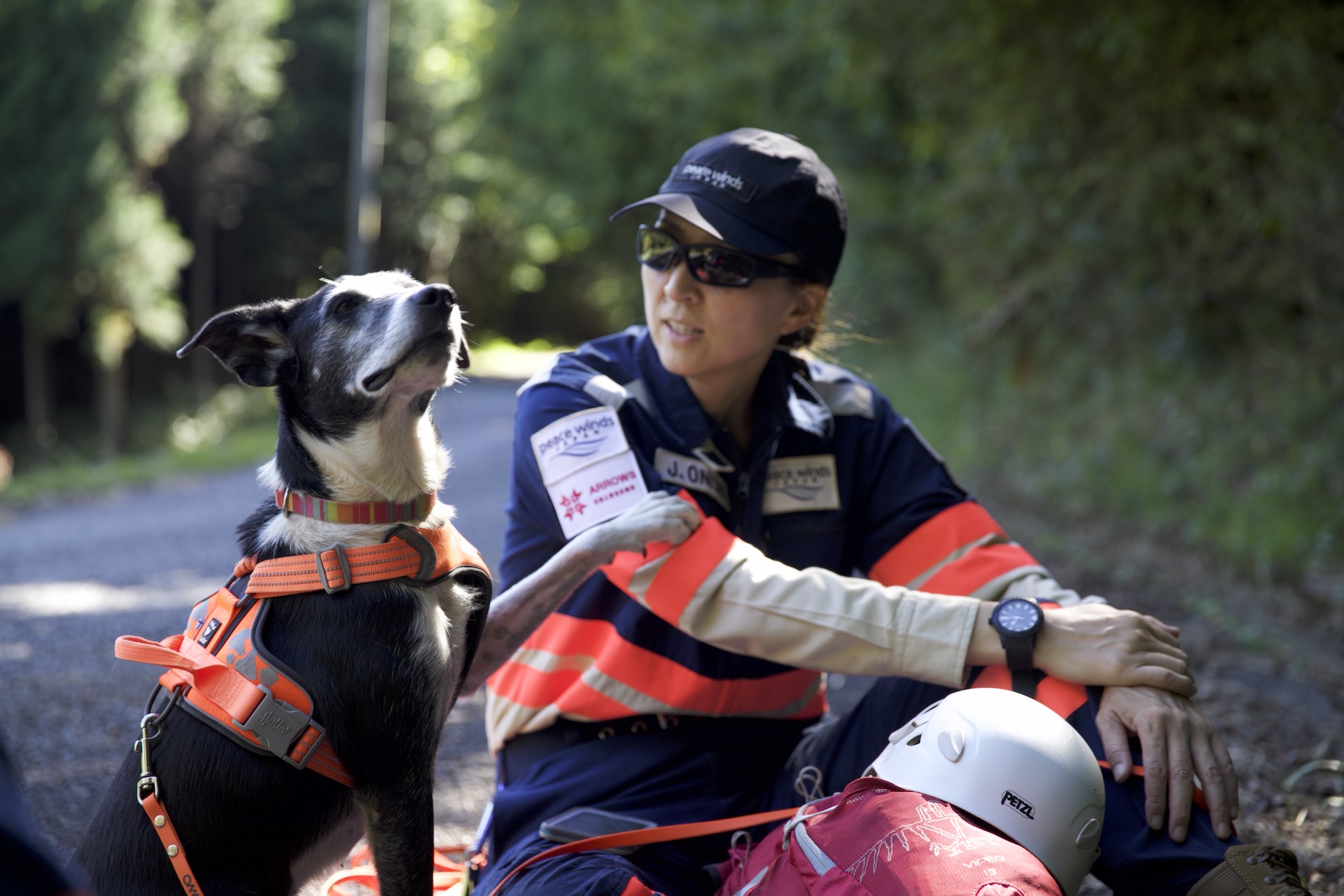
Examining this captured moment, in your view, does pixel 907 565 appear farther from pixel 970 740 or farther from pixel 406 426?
pixel 406 426

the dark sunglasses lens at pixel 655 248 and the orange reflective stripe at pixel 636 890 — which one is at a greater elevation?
the dark sunglasses lens at pixel 655 248

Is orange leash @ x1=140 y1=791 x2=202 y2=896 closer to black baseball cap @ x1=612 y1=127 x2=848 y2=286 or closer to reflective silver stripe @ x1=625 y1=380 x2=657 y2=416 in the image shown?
reflective silver stripe @ x1=625 y1=380 x2=657 y2=416

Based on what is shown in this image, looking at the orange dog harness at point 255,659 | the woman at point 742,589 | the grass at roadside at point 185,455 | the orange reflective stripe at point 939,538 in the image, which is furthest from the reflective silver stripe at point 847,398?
the grass at roadside at point 185,455

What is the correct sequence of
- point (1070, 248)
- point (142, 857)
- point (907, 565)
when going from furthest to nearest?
1. point (1070, 248)
2. point (907, 565)
3. point (142, 857)

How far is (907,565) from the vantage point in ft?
7.76

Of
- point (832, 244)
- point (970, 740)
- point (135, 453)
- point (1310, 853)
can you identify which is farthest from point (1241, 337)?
point (135, 453)

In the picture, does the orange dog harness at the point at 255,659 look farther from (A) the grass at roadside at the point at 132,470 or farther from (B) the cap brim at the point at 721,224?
(A) the grass at roadside at the point at 132,470

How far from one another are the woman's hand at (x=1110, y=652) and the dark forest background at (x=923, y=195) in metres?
1.16

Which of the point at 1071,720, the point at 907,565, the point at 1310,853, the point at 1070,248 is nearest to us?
the point at 1071,720

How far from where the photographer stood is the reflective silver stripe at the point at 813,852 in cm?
156

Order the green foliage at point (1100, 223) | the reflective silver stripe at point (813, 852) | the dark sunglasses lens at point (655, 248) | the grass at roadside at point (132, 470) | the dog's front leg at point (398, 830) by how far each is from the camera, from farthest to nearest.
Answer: the grass at roadside at point (132, 470)
the green foliage at point (1100, 223)
the dark sunglasses lens at point (655, 248)
the dog's front leg at point (398, 830)
the reflective silver stripe at point (813, 852)

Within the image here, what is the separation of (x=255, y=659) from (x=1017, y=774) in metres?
1.25

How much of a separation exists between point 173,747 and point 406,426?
2.32 ft

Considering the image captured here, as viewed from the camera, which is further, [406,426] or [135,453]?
[135,453]
